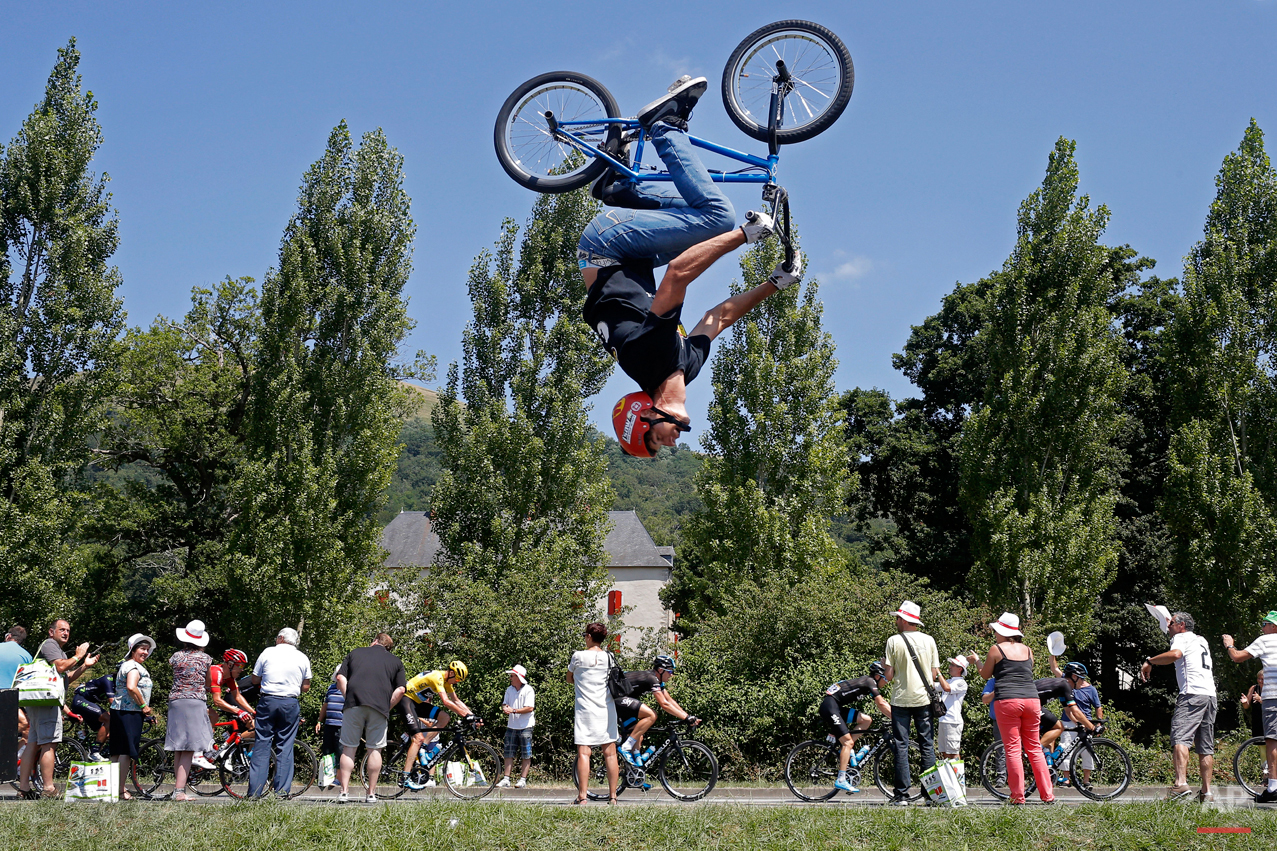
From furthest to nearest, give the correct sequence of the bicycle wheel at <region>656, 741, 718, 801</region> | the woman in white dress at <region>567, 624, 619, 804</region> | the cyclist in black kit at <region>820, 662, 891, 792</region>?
the bicycle wheel at <region>656, 741, 718, 801</region> → the cyclist in black kit at <region>820, 662, 891, 792</region> → the woman in white dress at <region>567, 624, 619, 804</region>

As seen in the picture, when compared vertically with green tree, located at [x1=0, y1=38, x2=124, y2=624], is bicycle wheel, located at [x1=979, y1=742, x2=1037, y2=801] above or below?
below

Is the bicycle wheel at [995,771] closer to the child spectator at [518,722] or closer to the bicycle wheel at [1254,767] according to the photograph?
the bicycle wheel at [1254,767]

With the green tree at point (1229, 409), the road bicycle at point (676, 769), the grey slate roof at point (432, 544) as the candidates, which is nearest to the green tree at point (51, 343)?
the road bicycle at point (676, 769)

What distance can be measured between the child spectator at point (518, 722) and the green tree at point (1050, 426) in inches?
506

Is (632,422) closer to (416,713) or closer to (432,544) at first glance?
(416,713)

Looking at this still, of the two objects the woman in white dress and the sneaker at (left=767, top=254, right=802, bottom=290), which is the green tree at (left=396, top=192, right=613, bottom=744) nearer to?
the woman in white dress

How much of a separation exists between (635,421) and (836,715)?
5676mm

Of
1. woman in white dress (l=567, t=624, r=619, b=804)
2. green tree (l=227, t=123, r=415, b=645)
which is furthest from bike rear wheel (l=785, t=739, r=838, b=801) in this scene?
green tree (l=227, t=123, r=415, b=645)

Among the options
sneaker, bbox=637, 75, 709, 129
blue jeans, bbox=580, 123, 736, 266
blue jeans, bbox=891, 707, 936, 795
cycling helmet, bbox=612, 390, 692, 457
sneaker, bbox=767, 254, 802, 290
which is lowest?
blue jeans, bbox=891, 707, 936, 795

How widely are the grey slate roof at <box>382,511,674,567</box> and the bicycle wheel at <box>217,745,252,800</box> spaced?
41.5 metres

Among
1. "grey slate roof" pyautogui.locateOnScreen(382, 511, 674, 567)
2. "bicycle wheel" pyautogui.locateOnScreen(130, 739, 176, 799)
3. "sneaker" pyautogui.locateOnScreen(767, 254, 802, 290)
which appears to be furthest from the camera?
"grey slate roof" pyautogui.locateOnScreen(382, 511, 674, 567)

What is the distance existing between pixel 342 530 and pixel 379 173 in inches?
341

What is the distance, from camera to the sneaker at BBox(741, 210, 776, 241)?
5.72 meters

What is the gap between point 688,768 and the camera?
410 inches
